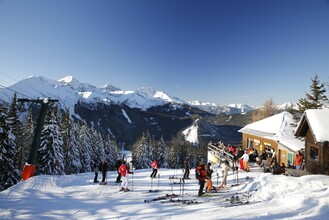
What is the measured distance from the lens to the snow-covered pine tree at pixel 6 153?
2716cm

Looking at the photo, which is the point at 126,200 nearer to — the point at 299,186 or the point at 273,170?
the point at 299,186

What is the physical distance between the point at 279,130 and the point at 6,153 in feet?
105

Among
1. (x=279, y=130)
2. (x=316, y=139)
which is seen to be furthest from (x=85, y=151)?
(x=316, y=139)

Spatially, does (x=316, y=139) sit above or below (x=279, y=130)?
below

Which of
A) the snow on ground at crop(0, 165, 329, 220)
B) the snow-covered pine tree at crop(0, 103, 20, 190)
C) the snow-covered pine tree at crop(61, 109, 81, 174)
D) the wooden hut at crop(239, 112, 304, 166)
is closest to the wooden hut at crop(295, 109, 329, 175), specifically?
the snow on ground at crop(0, 165, 329, 220)

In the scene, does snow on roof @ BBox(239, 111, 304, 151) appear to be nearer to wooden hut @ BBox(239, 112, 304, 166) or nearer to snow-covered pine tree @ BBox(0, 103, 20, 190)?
wooden hut @ BBox(239, 112, 304, 166)

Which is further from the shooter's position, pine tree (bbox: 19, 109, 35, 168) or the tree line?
pine tree (bbox: 19, 109, 35, 168)

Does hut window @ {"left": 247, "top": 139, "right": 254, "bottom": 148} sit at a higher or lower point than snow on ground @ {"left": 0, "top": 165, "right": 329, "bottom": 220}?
higher

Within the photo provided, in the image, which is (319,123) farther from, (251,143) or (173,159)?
(173,159)

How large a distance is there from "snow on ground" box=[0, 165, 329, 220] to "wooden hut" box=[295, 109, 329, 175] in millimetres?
4266

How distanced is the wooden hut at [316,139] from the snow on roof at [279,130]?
478cm

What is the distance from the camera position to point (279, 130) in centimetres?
3048

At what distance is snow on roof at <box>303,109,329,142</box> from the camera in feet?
56.0

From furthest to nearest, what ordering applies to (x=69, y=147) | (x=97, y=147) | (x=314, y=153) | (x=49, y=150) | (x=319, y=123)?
(x=97, y=147), (x=69, y=147), (x=49, y=150), (x=314, y=153), (x=319, y=123)
